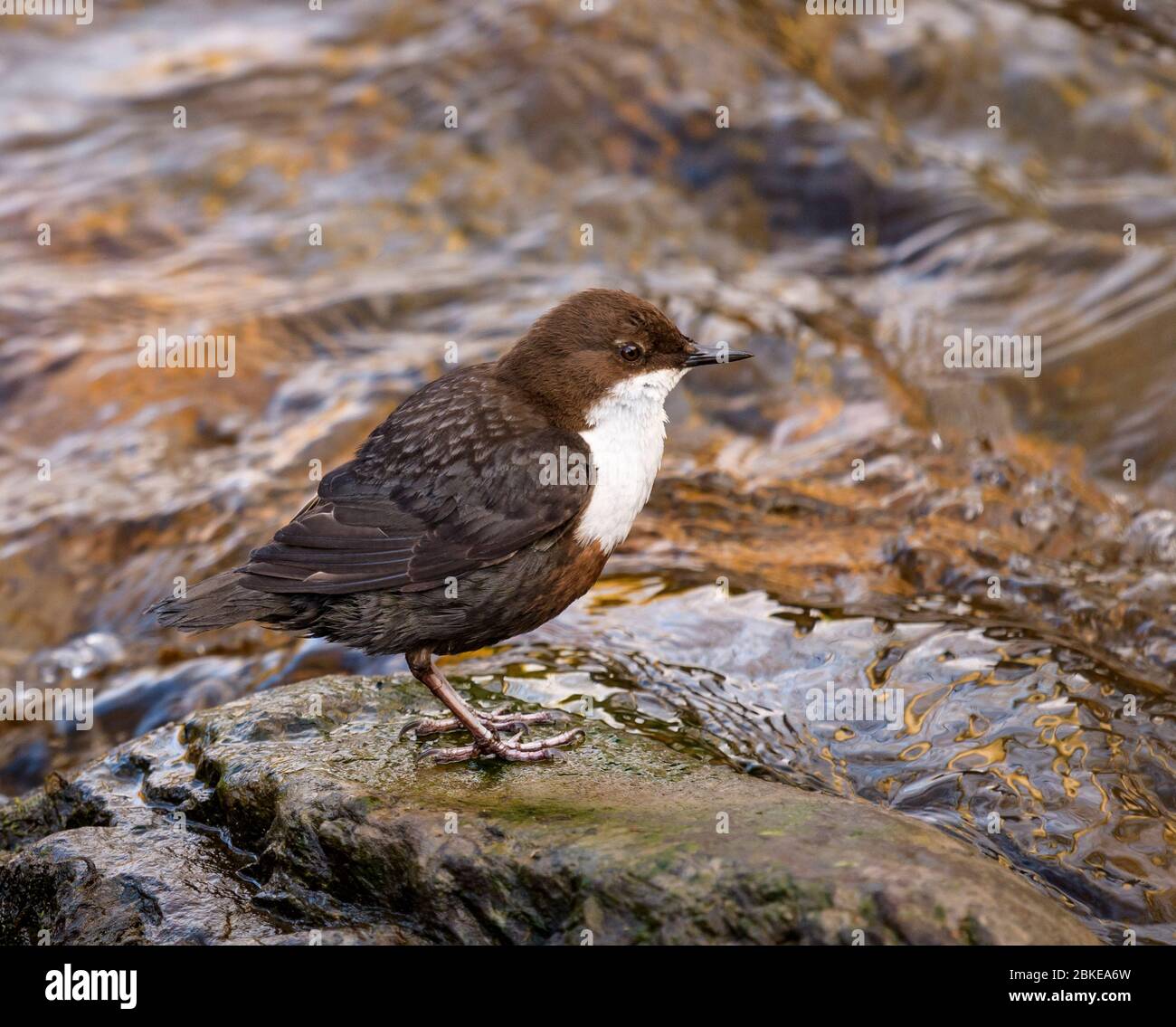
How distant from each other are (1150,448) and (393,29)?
20.9 feet

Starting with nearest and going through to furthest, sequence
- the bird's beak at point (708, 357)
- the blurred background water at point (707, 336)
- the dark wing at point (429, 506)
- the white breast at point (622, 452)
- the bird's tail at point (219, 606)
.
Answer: the bird's tail at point (219, 606)
the dark wing at point (429, 506)
the white breast at point (622, 452)
the bird's beak at point (708, 357)
the blurred background water at point (707, 336)

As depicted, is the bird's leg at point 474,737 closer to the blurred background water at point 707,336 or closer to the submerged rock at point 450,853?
the submerged rock at point 450,853

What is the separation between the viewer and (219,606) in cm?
386

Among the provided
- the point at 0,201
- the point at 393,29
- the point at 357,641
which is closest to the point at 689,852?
the point at 357,641

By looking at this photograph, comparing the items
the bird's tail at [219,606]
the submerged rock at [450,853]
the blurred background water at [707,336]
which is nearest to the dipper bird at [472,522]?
the bird's tail at [219,606]

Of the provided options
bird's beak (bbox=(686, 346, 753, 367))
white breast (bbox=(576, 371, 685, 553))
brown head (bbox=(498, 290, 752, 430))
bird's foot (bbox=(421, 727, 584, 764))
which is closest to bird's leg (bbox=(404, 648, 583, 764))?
bird's foot (bbox=(421, 727, 584, 764))

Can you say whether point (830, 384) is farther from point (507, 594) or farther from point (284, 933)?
point (284, 933)

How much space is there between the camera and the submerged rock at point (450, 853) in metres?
2.96

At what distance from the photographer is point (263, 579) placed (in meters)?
3.94

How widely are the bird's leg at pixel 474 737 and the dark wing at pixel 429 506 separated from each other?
291mm

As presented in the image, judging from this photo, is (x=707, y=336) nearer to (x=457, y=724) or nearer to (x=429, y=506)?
(x=429, y=506)

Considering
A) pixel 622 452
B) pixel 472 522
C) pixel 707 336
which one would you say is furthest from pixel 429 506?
pixel 707 336

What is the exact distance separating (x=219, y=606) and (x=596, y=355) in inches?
56.4

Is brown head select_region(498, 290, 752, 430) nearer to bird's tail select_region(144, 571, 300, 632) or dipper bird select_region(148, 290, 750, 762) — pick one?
dipper bird select_region(148, 290, 750, 762)
